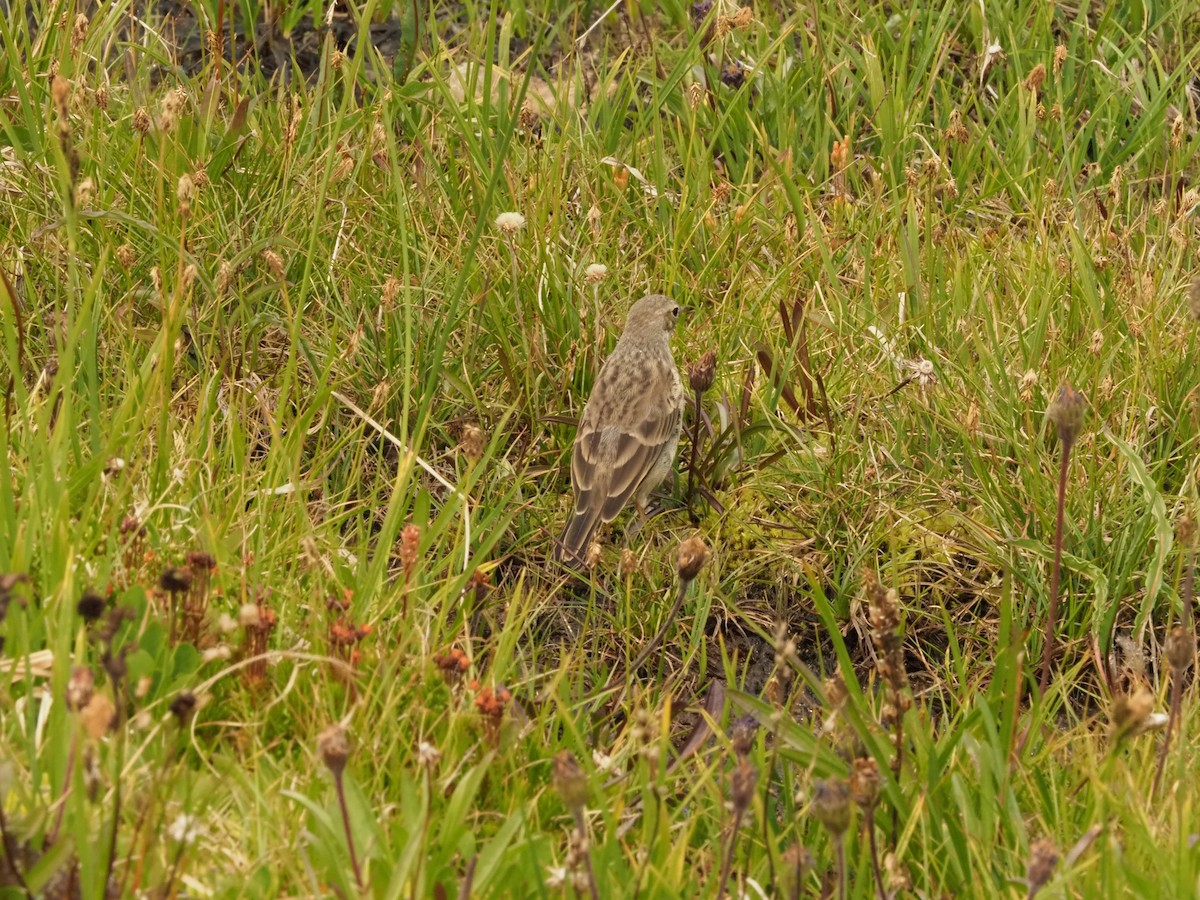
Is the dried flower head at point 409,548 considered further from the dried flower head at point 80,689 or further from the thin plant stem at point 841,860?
the thin plant stem at point 841,860

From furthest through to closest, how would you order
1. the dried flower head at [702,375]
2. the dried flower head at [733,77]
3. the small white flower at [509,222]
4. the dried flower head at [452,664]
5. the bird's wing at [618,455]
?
the dried flower head at [733,77]
the small white flower at [509,222]
the bird's wing at [618,455]
the dried flower head at [702,375]
the dried flower head at [452,664]

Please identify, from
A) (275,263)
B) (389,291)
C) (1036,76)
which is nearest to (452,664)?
(389,291)

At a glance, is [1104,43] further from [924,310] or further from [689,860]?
[689,860]

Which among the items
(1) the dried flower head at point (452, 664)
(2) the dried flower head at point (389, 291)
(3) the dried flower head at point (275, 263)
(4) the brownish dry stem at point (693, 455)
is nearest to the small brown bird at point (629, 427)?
(4) the brownish dry stem at point (693, 455)

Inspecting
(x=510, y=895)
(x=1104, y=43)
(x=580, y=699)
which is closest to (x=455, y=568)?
(x=580, y=699)

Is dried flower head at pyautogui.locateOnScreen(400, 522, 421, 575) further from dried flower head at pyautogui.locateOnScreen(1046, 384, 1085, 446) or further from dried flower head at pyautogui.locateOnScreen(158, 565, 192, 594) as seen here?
dried flower head at pyautogui.locateOnScreen(1046, 384, 1085, 446)

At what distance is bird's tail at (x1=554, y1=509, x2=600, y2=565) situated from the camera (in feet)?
16.5

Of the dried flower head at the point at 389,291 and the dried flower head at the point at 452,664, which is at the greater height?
the dried flower head at the point at 389,291

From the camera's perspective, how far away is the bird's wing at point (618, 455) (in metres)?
5.08

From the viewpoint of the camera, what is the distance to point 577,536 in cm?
507

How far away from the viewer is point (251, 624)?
3457 mm

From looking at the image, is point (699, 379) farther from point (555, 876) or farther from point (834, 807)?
point (834, 807)

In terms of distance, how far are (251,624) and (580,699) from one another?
3.63 ft

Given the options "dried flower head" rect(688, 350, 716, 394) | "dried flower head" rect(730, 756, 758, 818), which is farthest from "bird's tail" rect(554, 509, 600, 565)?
"dried flower head" rect(730, 756, 758, 818)
